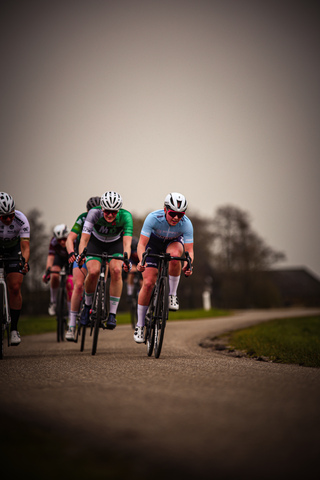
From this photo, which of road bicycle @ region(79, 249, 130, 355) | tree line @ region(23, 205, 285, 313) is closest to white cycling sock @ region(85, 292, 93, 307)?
road bicycle @ region(79, 249, 130, 355)

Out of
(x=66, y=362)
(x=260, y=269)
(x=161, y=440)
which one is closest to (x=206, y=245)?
(x=260, y=269)

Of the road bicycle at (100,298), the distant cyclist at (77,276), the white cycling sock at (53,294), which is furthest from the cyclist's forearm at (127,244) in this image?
the white cycling sock at (53,294)

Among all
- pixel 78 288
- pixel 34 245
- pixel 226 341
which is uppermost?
pixel 34 245

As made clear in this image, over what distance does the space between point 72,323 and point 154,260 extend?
243cm

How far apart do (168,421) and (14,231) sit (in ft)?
19.0

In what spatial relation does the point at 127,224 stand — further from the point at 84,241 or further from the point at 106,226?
the point at 84,241

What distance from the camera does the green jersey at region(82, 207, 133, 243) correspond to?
896 centimetres

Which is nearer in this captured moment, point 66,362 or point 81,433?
point 81,433

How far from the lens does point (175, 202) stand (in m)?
7.91

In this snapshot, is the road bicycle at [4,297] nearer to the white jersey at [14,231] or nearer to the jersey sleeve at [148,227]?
the white jersey at [14,231]

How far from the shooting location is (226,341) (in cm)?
1143

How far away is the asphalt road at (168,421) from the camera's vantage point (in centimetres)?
257

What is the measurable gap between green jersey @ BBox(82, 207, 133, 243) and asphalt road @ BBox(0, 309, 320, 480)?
11.8 feet

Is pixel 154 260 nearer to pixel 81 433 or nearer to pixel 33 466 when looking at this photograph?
pixel 81 433
